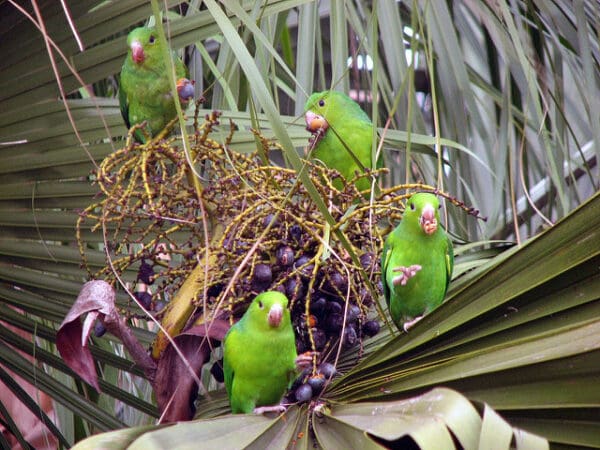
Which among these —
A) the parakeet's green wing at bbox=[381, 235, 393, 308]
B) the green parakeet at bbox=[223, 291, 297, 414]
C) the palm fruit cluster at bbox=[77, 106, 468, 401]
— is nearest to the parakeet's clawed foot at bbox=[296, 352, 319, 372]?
the palm fruit cluster at bbox=[77, 106, 468, 401]

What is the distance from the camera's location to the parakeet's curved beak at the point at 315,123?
7.32 ft

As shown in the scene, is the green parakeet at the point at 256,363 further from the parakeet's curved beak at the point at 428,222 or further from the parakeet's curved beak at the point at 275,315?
the parakeet's curved beak at the point at 428,222

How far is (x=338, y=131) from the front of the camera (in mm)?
2514

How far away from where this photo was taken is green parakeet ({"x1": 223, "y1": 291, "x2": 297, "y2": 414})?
1738mm

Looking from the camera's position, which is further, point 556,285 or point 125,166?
point 125,166

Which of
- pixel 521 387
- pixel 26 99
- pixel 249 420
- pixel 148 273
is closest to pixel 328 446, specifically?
pixel 249 420

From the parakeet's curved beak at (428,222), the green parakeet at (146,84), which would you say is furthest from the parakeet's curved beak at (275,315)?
the green parakeet at (146,84)

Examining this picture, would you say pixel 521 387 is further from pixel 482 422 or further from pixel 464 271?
pixel 464 271

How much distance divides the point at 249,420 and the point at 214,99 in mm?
1225

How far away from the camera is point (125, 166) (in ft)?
5.43

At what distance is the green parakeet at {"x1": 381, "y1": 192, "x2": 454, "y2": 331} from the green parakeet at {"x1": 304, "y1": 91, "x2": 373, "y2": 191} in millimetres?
330

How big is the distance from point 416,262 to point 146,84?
850 mm

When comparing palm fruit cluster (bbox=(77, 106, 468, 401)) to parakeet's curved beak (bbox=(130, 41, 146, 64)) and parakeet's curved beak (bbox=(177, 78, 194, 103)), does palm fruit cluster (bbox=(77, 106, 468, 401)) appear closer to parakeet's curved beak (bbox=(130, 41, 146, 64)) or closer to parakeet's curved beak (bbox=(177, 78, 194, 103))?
parakeet's curved beak (bbox=(177, 78, 194, 103))

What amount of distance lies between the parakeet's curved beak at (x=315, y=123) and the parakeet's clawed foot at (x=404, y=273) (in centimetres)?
50
